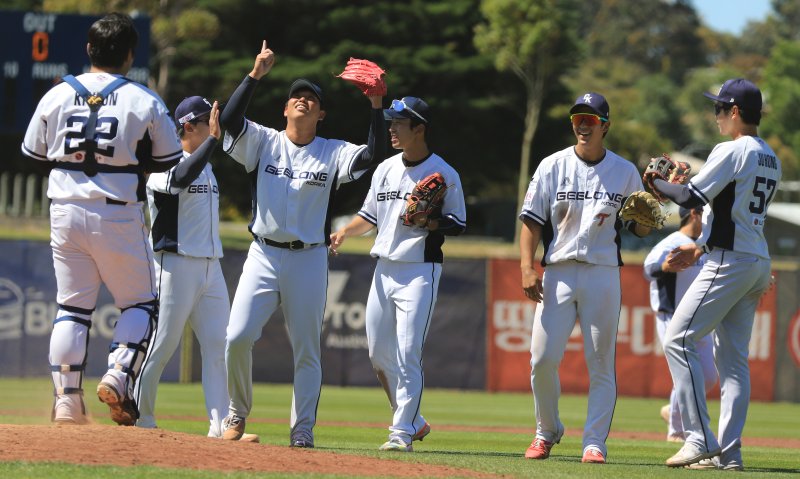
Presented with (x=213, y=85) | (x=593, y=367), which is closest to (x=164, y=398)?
(x=593, y=367)

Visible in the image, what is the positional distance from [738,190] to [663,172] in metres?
0.49

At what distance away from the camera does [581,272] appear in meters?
8.11

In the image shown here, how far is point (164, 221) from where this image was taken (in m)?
8.69

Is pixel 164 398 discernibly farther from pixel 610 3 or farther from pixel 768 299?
pixel 610 3

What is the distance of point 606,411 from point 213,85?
4191 centimetres

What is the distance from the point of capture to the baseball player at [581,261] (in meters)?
8.09

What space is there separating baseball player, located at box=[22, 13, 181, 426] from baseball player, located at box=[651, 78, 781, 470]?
10.4 feet

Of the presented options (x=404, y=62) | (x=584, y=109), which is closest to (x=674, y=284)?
(x=584, y=109)

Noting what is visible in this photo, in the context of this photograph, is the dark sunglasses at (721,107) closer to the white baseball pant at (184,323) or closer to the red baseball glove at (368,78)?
the red baseball glove at (368,78)

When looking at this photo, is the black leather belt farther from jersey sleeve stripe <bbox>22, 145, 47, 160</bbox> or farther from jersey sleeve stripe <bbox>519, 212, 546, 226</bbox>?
jersey sleeve stripe <bbox>22, 145, 47, 160</bbox>

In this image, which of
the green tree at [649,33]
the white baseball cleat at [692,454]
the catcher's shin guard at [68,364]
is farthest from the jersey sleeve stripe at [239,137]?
the green tree at [649,33]

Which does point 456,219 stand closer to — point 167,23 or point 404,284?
point 404,284

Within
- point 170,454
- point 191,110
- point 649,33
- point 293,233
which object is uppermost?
point 649,33

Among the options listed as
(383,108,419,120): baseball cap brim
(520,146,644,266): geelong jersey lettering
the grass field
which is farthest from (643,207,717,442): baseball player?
(383,108,419,120): baseball cap brim
